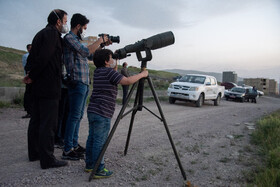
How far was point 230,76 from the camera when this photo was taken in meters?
63.4

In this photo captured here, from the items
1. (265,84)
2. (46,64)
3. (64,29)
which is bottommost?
(265,84)

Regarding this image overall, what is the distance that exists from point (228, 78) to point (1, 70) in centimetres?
5562

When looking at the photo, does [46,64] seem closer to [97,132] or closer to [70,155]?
[97,132]

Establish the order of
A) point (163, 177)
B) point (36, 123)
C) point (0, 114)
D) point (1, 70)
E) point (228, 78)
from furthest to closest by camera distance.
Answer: point (228, 78)
point (1, 70)
point (0, 114)
point (36, 123)
point (163, 177)

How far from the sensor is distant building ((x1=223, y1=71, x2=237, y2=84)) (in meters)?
62.6

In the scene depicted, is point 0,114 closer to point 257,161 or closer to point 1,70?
point 257,161

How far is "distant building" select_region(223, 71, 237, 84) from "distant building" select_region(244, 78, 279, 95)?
993 cm

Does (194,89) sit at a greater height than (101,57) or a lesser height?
lesser

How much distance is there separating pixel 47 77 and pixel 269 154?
3807mm

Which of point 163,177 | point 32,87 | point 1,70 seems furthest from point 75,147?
point 1,70

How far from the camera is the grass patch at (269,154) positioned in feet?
10.5

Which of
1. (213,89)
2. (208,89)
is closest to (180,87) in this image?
(208,89)

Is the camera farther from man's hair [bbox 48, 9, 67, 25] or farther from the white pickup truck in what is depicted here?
the white pickup truck

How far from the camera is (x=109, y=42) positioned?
3.69 metres
